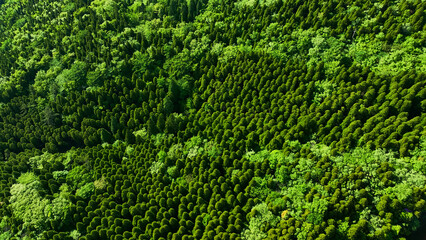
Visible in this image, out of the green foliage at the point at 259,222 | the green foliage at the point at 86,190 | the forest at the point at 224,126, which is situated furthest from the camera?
the green foliage at the point at 86,190

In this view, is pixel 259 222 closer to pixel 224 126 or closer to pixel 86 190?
pixel 224 126

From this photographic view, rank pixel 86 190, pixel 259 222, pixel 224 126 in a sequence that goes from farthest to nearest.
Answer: pixel 224 126 → pixel 86 190 → pixel 259 222

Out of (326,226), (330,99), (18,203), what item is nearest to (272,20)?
(330,99)

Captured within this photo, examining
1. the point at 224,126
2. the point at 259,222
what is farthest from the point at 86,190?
the point at 259,222

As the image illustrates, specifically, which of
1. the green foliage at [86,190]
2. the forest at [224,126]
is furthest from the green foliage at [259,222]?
the green foliage at [86,190]

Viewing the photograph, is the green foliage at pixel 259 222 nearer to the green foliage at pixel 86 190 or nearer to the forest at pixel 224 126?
the forest at pixel 224 126

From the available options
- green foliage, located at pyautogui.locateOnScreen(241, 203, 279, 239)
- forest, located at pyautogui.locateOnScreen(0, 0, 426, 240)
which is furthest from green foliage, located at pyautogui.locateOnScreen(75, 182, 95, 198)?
green foliage, located at pyautogui.locateOnScreen(241, 203, 279, 239)

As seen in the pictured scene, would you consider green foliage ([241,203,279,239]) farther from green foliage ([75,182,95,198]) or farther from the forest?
green foliage ([75,182,95,198])

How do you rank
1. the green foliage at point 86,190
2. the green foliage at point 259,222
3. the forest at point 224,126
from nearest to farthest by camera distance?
1. the green foliage at point 259,222
2. the forest at point 224,126
3. the green foliage at point 86,190
